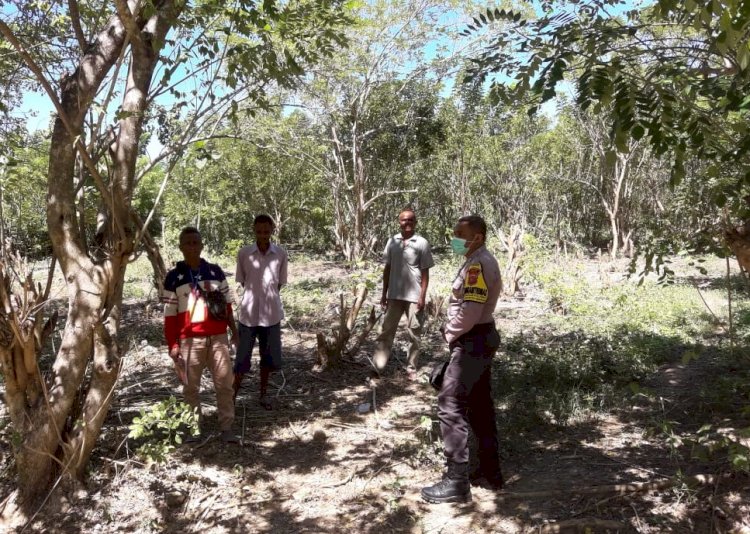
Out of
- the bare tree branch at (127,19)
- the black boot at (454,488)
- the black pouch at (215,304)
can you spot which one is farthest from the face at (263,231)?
the black boot at (454,488)

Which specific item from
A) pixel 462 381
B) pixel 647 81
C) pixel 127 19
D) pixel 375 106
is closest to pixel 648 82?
pixel 647 81

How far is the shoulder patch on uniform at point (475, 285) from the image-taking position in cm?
303

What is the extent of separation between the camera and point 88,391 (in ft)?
10.4

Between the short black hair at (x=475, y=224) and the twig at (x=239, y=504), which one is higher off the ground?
the short black hair at (x=475, y=224)

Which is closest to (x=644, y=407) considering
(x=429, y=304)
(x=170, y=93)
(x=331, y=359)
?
(x=331, y=359)

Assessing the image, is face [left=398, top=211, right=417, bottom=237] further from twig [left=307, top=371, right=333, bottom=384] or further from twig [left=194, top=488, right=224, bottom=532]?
twig [left=194, top=488, right=224, bottom=532]

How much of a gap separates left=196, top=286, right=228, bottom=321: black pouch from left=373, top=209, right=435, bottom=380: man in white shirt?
195 centimetres

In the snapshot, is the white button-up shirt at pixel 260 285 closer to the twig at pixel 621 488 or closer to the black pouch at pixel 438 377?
the black pouch at pixel 438 377

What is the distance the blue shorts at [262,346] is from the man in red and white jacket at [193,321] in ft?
1.72

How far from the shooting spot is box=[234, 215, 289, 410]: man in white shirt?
14.1 feet

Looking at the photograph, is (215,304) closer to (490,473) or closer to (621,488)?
(490,473)

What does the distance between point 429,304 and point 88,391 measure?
527 cm

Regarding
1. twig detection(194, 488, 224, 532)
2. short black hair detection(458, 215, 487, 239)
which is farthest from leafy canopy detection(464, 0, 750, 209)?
Answer: twig detection(194, 488, 224, 532)

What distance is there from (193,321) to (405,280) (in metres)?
2.19
